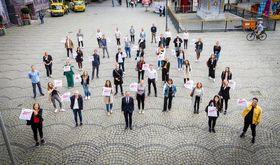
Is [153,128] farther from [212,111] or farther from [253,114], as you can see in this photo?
[253,114]

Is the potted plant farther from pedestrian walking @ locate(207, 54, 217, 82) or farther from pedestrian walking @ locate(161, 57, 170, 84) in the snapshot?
pedestrian walking @ locate(207, 54, 217, 82)

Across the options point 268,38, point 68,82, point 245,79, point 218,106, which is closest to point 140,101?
point 218,106

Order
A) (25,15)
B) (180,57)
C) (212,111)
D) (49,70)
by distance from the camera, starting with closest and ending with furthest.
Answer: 1. (212,111)
2. (180,57)
3. (49,70)
4. (25,15)

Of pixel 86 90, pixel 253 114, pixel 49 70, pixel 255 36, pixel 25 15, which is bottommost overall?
pixel 255 36

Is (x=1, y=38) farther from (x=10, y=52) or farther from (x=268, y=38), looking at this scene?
(x=268, y=38)

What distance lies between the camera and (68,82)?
1380 cm

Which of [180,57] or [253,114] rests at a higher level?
[180,57]

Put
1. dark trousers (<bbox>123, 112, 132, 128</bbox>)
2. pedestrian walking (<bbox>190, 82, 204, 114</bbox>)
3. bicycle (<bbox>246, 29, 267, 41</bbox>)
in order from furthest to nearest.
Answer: bicycle (<bbox>246, 29, 267, 41</bbox>) → pedestrian walking (<bbox>190, 82, 204, 114</bbox>) → dark trousers (<bbox>123, 112, 132, 128</bbox>)

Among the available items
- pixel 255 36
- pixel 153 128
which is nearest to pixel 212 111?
pixel 153 128

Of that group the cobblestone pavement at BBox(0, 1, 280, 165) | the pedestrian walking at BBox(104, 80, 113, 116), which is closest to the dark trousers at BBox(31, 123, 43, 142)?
the cobblestone pavement at BBox(0, 1, 280, 165)

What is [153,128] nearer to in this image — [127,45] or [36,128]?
[36,128]

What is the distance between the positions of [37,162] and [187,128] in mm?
5373

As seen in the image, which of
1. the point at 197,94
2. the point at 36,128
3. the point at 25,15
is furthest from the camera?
the point at 25,15

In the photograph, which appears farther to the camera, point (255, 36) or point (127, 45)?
point (255, 36)
